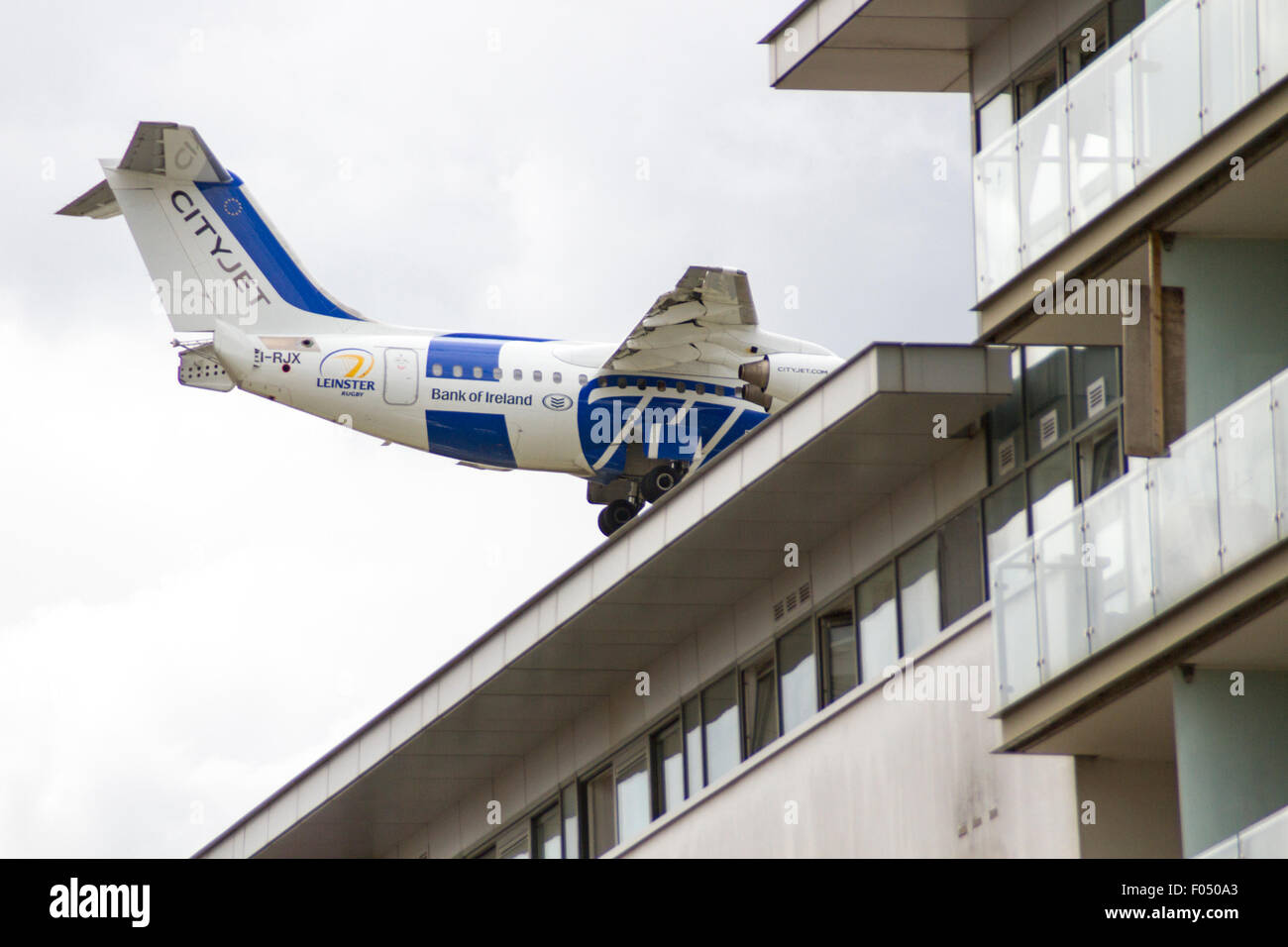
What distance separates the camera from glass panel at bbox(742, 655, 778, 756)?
26.4m

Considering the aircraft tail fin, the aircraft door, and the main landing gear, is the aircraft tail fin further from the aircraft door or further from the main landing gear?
the main landing gear

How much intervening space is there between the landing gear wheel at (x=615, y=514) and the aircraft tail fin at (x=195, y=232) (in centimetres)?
639

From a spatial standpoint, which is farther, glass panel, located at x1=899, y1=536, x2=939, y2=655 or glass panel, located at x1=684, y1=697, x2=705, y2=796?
glass panel, located at x1=684, y1=697, x2=705, y2=796

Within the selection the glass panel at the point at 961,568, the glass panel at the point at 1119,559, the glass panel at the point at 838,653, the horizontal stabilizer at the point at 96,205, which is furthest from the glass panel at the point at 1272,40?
the horizontal stabilizer at the point at 96,205

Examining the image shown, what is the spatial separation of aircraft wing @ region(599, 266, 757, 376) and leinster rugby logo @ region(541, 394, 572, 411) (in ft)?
2.68

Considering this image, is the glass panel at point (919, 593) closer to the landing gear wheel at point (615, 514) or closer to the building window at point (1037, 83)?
the building window at point (1037, 83)

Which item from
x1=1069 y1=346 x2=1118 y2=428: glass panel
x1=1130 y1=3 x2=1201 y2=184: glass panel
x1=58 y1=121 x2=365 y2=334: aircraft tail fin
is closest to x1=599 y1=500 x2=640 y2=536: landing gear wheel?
x1=58 y1=121 x2=365 y2=334: aircraft tail fin

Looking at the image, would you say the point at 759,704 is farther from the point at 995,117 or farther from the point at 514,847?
the point at 995,117

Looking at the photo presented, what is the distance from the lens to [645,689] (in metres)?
28.9

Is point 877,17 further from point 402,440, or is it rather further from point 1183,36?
point 402,440

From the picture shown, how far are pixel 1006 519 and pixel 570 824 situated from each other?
29.6 feet
